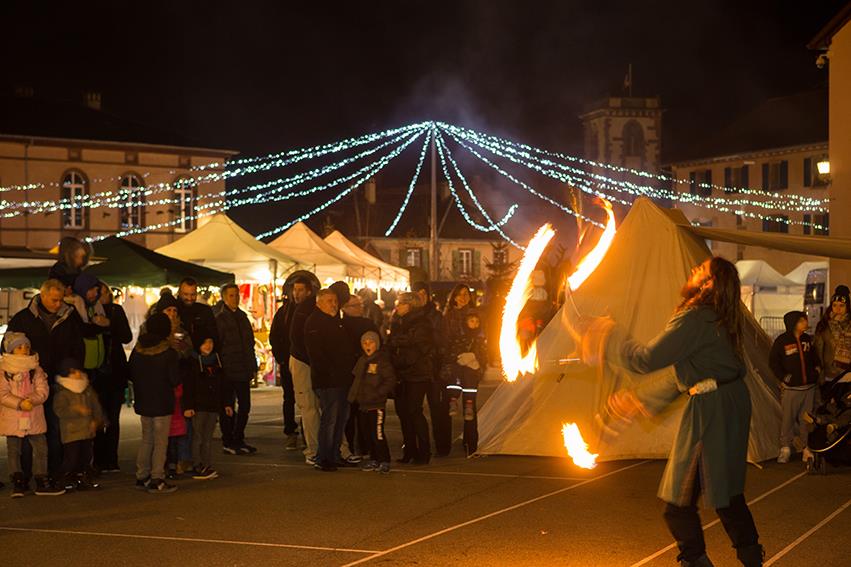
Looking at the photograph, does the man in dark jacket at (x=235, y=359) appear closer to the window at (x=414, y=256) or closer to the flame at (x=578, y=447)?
the flame at (x=578, y=447)

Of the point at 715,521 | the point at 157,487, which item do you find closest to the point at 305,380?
the point at 157,487

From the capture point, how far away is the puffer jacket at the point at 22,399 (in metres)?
10.2

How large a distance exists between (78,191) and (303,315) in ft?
120

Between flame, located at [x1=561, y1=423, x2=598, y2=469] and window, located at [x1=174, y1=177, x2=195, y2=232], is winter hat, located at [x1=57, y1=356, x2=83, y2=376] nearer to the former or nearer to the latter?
flame, located at [x1=561, y1=423, x2=598, y2=469]

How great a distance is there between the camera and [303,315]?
1271cm

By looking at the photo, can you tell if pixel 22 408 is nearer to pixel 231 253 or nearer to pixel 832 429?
pixel 832 429

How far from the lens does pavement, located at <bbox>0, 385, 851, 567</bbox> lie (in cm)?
797

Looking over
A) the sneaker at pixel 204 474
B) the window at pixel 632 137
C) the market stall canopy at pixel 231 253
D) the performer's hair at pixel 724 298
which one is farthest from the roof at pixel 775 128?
the performer's hair at pixel 724 298

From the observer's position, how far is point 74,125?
4728cm

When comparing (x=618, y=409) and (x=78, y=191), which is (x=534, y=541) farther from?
(x=78, y=191)

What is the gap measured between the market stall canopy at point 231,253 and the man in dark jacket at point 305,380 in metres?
10.7

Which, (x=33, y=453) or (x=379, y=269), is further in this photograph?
(x=379, y=269)


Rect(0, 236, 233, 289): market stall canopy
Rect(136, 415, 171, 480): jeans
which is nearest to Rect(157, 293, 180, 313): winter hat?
Rect(136, 415, 171, 480): jeans

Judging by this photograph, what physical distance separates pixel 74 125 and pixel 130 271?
29783 millimetres
